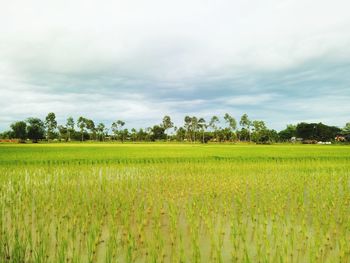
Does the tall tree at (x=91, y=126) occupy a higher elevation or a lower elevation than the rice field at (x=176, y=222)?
higher

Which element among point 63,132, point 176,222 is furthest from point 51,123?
point 176,222

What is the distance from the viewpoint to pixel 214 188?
792 centimetres

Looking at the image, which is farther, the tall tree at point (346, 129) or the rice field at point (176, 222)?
the tall tree at point (346, 129)

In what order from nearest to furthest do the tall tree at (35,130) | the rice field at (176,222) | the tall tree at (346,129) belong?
the rice field at (176,222) < the tall tree at (35,130) < the tall tree at (346,129)

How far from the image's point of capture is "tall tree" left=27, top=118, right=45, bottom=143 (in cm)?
8044

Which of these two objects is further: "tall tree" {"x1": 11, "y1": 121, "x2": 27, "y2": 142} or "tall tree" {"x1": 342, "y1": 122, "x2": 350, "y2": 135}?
"tall tree" {"x1": 342, "y1": 122, "x2": 350, "y2": 135}

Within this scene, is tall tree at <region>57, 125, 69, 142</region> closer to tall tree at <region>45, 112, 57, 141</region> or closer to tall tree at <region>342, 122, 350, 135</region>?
tall tree at <region>45, 112, 57, 141</region>

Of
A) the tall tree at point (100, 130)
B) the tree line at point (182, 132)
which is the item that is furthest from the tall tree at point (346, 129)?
the tall tree at point (100, 130)

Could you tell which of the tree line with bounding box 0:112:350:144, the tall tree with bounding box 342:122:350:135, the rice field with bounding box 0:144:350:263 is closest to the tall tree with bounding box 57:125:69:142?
the tree line with bounding box 0:112:350:144

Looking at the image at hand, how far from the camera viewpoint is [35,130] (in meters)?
80.8

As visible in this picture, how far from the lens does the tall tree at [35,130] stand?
8044 centimetres

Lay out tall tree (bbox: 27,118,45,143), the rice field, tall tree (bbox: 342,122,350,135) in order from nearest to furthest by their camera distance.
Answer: the rice field, tall tree (bbox: 27,118,45,143), tall tree (bbox: 342,122,350,135)

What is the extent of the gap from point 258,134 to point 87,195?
239 ft

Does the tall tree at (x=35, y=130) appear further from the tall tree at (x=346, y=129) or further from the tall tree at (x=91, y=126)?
the tall tree at (x=346, y=129)
